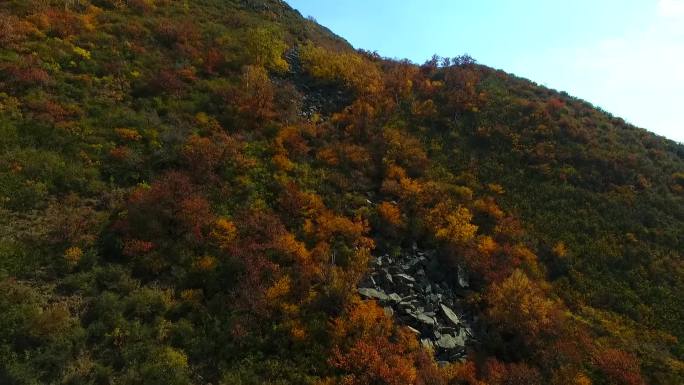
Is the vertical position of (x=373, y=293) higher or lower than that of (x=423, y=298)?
lower

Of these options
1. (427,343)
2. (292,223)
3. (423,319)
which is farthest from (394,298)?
(292,223)

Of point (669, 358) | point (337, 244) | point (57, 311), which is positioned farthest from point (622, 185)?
point (57, 311)

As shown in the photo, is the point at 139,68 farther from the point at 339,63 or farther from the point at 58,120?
the point at 339,63

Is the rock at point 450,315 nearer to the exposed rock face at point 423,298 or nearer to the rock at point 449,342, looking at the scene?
the exposed rock face at point 423,298

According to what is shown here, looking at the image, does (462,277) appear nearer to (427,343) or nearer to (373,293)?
(427,343)

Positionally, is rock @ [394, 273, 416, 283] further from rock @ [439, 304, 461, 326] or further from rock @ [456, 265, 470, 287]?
rock @ [456, 265, 470, 287]

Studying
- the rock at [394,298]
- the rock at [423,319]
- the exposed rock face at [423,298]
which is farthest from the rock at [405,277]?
the rock at [423,319]
